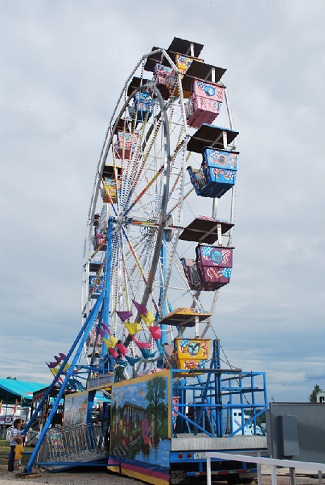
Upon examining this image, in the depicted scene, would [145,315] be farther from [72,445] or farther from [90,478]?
[90,478]

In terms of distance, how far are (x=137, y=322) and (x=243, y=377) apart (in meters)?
7.26

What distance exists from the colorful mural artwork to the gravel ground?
0.47 m

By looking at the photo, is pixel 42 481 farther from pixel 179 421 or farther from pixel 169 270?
pixel 169 270

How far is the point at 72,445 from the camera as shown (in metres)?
13.4

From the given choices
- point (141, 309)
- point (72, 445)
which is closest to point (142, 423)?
point (72, 445)

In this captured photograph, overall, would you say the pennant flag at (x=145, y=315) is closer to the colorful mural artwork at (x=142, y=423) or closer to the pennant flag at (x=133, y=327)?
the pennant flag at (x=133, y=327)

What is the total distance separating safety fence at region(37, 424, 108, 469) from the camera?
12.9m

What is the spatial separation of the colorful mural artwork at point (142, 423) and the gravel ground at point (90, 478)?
471mm

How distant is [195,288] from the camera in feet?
51.7

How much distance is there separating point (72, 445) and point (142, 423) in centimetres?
391

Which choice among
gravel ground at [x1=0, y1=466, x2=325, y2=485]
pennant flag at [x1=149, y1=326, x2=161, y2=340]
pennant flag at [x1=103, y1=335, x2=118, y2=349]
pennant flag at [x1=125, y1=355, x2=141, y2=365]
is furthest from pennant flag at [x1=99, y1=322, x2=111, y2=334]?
gravel ground at [x1=0, y1=466, x2=325, y2=485]

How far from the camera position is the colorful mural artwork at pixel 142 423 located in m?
9.44

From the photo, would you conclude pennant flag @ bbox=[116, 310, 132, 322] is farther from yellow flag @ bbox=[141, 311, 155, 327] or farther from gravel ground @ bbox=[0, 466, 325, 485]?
gravel ground @ bbox=[0, 466, 325, 485]

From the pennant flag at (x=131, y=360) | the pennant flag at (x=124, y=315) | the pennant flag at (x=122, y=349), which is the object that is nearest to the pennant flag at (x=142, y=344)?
the pennant flag at (x=131, y=360)
